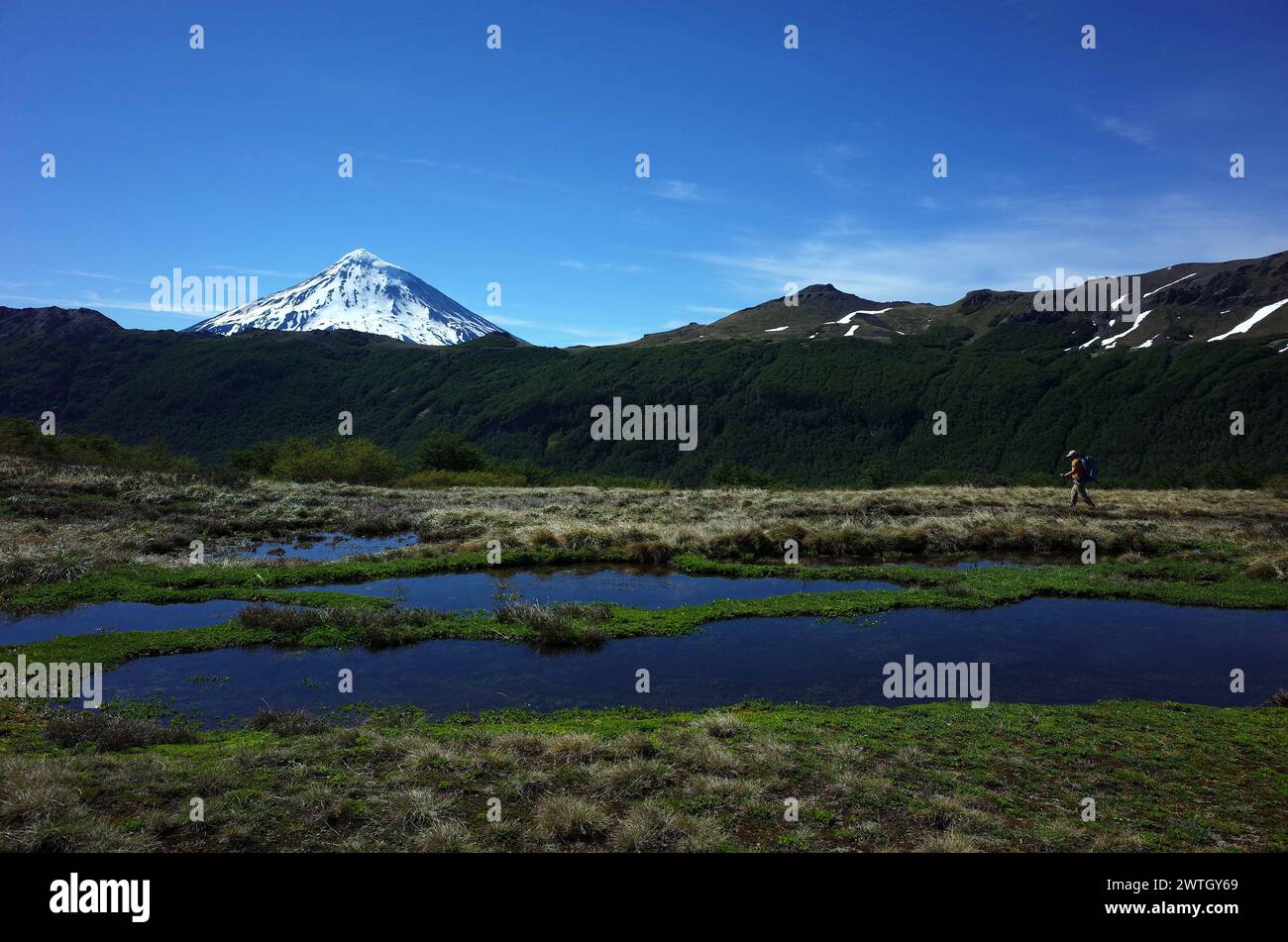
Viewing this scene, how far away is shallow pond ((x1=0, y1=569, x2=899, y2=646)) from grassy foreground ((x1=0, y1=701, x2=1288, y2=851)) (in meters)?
5.73

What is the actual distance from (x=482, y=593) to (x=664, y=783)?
12095mm

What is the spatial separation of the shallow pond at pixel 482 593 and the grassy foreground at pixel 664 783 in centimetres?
573

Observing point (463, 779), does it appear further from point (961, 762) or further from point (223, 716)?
point (961, 762)

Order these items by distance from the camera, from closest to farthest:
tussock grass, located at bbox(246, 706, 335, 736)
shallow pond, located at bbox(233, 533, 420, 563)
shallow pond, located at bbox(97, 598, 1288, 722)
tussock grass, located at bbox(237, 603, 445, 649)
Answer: tussock grass, located at bbox(246, 706, 335, 736)
shallow pond, located at bbox(97, 598, 1288, 722)
tussock grass, located at bbox(237, 603, 445, 649)
shallow pond, located at bbox(233, 533, 420, 563)

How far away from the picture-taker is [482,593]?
19.4m

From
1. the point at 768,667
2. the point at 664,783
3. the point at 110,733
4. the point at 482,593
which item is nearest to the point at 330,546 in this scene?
the point at 482,593

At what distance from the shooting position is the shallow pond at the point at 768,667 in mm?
11961

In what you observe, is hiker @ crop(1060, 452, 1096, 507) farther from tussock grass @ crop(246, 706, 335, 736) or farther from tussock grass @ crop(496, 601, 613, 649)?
tussock grass @ crop(246, 706, 335, 736)

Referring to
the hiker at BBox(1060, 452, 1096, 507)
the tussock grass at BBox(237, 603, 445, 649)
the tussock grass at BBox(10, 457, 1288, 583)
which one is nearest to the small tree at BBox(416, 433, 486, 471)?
the tussock grass at BBox(10, 457, 1288, 583)

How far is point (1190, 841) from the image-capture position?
6891 millimetres

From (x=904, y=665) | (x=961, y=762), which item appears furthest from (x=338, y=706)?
(x=904, y=665)

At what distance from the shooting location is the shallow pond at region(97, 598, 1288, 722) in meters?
12.0

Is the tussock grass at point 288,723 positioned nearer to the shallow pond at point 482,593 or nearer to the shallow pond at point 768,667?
the shallow pond at point 768,667

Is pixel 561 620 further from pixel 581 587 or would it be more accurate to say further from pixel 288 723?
pixel 288 723
